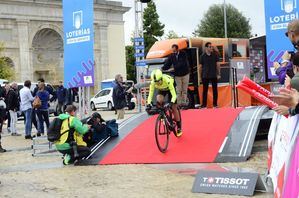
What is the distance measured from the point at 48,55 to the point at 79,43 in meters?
42.8

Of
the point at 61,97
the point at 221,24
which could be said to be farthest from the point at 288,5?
the point at 221,24

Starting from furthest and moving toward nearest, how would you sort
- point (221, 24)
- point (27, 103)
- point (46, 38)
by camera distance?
point (221, 24)
point (46, 38)
point (27, 103)

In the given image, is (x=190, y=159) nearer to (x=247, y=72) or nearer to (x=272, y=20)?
(x=272, y=20)

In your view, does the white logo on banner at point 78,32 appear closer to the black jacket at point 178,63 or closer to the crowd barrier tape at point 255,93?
the black jacket at point 178,63

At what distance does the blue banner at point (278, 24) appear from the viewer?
41.8 ft

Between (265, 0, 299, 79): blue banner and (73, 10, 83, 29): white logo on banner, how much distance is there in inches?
188

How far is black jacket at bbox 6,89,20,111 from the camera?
18.3 meters

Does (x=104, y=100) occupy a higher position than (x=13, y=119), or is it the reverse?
(x=13, y=119)

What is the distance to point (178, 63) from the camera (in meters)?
14.5

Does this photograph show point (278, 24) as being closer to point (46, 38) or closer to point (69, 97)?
point (69, 97)

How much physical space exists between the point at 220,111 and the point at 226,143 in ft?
7.67

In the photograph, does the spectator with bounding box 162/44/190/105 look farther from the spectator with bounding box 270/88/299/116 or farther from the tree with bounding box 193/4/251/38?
the tree with bounding box 193/4/251/38

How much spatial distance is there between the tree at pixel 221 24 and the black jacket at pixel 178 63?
196 feet

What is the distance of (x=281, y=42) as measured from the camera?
505 inches
